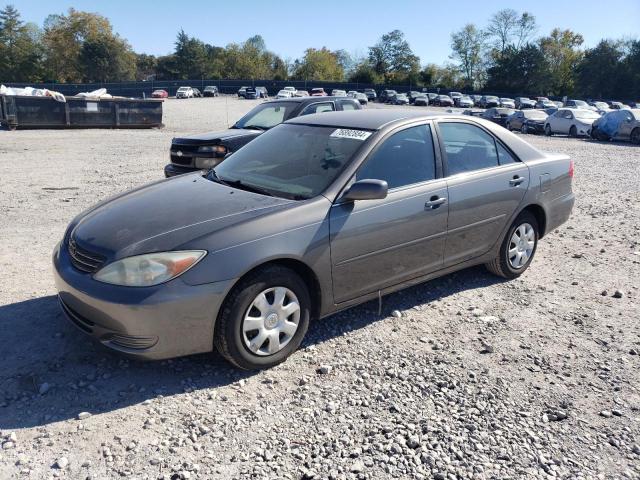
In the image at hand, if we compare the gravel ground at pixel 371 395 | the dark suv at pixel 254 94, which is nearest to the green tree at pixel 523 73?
the dark suv at pixel 254 94

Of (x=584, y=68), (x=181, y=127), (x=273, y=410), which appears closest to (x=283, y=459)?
(x=273, y=410)

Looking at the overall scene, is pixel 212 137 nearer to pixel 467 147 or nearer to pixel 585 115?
pixel 467 147

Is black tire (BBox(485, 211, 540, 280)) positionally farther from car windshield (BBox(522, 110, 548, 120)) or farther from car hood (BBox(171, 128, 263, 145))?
car windshield (BBox(522, 110, 548, 120))

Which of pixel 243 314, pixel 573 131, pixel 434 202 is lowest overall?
pixel 243 314

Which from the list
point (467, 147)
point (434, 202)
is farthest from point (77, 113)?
point (434, 202)

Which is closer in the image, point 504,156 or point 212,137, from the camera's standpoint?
point 504,156

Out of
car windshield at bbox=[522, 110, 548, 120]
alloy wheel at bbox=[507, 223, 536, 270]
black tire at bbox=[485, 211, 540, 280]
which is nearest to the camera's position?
black tire at bbox=[485, 211, 540, 280]

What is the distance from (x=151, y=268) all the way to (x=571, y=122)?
2768cm

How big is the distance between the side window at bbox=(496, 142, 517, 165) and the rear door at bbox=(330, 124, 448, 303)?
3.06ft

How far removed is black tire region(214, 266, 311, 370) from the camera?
3.39m

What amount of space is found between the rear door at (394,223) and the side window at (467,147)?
20cm

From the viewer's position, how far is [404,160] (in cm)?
438

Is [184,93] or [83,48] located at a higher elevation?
[83,48]

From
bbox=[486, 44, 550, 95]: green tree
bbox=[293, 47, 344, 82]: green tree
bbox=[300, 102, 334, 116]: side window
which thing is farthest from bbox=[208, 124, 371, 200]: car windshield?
bbox=[293, 47, 344, 82]: green tree
